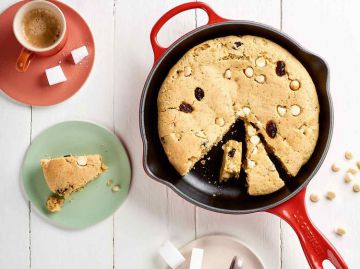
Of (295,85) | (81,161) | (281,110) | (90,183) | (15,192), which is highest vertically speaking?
(295,85)

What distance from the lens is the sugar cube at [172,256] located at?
2.09m

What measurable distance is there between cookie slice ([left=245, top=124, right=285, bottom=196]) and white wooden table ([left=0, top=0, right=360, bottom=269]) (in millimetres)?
195

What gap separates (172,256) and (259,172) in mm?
514

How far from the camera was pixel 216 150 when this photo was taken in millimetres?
2121

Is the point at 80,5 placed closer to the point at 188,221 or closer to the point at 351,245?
the point at 188,221

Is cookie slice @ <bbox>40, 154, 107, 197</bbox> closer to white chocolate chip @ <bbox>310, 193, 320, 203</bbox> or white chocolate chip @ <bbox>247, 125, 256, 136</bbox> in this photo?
white chocolate chip @ <bbox>247, 125, 256, 136</bbox>

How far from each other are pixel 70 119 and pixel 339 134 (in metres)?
1.19

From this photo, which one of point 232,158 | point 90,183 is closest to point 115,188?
point 90,183

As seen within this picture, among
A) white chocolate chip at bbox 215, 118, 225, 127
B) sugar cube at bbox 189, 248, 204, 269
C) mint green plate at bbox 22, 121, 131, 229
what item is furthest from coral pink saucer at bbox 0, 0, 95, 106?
sugar cube at bbox 189, 248, 204, 269

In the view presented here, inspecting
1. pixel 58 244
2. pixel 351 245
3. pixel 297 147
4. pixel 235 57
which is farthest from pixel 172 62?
pixel 351 245

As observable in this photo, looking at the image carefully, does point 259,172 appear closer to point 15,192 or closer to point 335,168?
point 335,168

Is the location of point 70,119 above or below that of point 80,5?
below

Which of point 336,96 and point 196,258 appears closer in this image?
point 196,258

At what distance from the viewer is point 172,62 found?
2.09 metres
